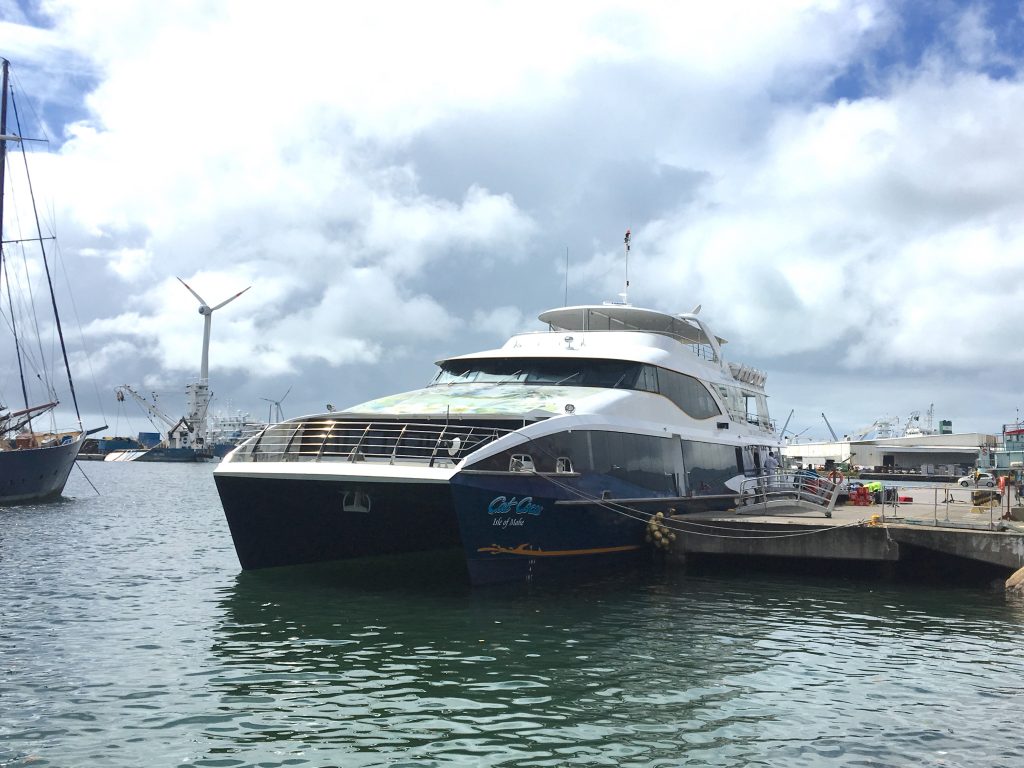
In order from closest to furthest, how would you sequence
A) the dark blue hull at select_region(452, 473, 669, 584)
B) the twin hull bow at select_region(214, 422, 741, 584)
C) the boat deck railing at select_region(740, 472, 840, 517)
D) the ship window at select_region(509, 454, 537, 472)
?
the dark blue hull at select_region(452, 473, 669, 584) → the twin hull bow at select_region(214, 422, 741, 584) → the ship window at select_region(509, 454, 537, 472) → the boat deck railing at select_region(740, 472, 840, 517)

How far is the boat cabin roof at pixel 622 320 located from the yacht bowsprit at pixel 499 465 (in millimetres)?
2719

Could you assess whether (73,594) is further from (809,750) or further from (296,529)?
(809,750)

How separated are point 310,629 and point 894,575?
1402 centimetres

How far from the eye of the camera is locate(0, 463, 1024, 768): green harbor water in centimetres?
945

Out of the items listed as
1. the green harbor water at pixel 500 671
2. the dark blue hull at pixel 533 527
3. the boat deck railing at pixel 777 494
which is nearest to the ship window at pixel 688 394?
the boat deck railing at pixel 777 494

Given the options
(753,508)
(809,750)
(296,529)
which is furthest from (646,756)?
(753,508)

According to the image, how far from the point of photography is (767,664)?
1296 cm

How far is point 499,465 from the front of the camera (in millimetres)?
16578

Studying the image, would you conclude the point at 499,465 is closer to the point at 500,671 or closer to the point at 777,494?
the point at 500,671

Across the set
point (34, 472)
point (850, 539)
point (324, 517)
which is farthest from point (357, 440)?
point (34, 472)

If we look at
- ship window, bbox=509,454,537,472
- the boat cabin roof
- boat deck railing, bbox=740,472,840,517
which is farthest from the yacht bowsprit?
the boat cabin roof

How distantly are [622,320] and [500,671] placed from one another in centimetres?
1695

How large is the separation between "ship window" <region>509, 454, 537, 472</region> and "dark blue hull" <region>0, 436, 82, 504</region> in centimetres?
3765

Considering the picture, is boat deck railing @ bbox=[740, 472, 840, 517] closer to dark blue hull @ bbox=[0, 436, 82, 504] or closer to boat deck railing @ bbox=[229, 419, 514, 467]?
boat deck railing @ bbox=[229, 419, 514, 467]
